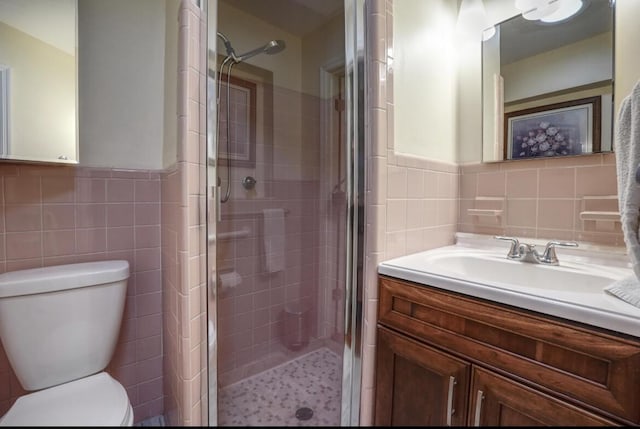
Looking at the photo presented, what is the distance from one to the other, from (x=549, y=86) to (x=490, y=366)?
45.9 inches

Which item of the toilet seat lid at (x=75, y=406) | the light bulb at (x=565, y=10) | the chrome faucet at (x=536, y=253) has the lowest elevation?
the toilet seat lid at (x=75, y=406)

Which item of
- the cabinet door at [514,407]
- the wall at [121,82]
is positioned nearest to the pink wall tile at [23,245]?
the wall at [121,82]

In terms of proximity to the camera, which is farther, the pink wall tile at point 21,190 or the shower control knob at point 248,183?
the shower control knob at point 248,183

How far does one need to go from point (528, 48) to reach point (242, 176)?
1.38 m

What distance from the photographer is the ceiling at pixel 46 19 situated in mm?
1036

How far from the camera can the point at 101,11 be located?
1.23 m

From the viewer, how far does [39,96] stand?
1.09m

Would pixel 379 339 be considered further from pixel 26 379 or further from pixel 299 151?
pixel 26 379

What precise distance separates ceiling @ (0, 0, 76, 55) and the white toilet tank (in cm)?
87

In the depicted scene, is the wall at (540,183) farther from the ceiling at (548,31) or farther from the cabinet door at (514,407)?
the cabinet door at (514,407)

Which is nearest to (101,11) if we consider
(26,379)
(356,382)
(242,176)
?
(242,176)

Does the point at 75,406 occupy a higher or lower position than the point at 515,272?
lower

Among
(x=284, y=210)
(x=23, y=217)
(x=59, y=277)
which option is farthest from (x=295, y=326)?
(x=23, y=217)

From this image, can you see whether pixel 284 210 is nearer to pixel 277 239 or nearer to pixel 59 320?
pixel 277 239
